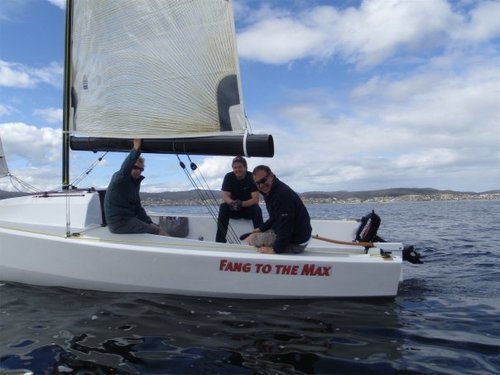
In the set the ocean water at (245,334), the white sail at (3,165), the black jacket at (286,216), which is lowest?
the ocean water at (245,334)

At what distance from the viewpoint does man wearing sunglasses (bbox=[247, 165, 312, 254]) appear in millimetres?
5164

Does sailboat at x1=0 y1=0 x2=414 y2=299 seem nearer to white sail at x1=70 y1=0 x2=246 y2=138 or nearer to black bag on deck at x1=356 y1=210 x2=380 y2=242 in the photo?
white sail at x1=70 y1=0 x2=246 y2=138

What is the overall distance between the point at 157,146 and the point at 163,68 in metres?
1.00

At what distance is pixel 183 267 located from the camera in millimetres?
5031

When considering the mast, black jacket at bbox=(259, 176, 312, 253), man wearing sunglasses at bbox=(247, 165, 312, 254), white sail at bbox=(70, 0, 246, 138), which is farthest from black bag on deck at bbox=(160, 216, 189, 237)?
black jacket at bbox=(259, 176, 312, 253)

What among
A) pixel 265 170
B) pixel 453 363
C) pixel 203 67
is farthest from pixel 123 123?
pixel 453 363

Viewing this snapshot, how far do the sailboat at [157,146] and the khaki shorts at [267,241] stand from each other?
0.35 ft

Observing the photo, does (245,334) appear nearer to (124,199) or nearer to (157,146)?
(124,199)

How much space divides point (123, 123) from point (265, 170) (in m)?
2.03

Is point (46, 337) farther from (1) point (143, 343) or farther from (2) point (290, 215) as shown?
(2) point (290, 215)

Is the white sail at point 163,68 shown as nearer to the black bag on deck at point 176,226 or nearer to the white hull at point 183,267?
the white hull at point 183,267

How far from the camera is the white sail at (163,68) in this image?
543 centimetres

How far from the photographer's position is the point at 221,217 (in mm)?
6715

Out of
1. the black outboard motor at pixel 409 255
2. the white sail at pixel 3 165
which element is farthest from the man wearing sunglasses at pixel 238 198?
the white sail at pixel 3 165
